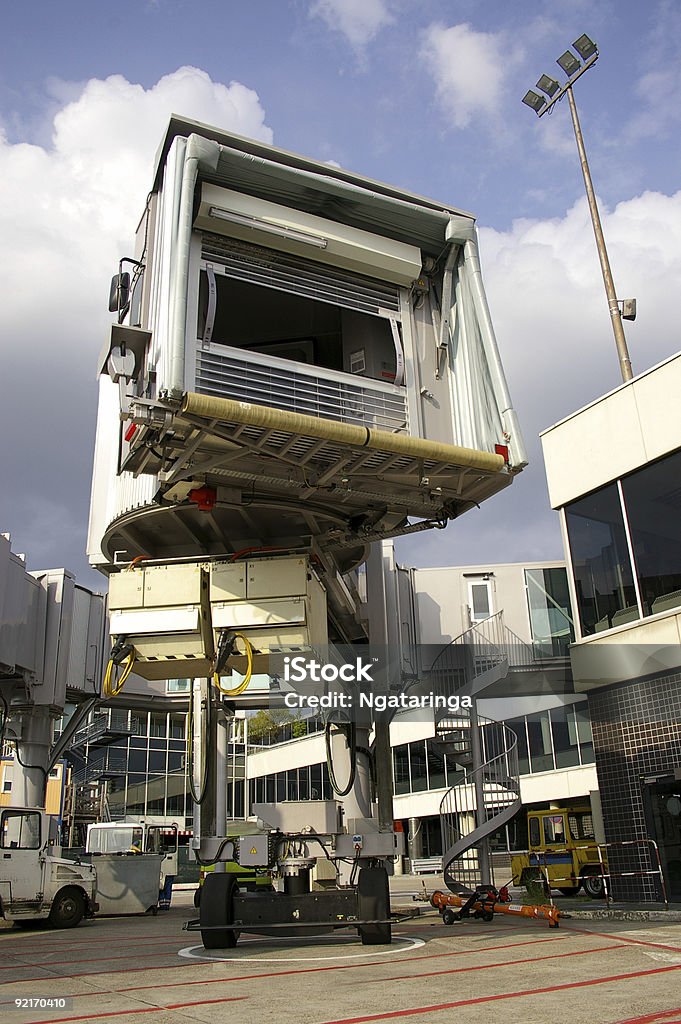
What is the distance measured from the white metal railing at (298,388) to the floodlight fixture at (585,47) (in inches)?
627

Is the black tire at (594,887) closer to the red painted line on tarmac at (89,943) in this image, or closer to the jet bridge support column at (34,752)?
the red painted line on tarmac at (89,943)

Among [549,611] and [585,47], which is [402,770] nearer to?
[549,611]

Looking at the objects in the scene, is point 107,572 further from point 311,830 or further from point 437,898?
point 437,898

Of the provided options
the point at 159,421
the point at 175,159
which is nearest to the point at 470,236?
the point at 175,159

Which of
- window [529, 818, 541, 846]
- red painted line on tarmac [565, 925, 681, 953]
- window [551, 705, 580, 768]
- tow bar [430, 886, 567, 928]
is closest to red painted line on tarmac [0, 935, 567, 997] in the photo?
red painted line on tarmac [565, 925, 681, 953]

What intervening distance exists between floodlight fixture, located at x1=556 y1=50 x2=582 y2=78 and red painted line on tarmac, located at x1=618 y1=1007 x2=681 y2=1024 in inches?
924

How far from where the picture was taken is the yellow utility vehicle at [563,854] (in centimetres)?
2259

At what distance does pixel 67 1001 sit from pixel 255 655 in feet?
21.7

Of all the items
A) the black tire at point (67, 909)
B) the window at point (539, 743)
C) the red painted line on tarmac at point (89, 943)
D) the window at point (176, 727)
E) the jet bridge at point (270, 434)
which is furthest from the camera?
the window at point (176, 727)

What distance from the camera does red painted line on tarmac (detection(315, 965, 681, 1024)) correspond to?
5734 mm

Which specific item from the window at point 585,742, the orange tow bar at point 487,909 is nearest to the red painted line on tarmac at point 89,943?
the orange tow bar at point 487,909

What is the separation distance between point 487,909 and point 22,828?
8.97m

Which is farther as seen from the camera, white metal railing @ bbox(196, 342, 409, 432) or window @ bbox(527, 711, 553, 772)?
window @ bbox(527, 711, 553, 772)

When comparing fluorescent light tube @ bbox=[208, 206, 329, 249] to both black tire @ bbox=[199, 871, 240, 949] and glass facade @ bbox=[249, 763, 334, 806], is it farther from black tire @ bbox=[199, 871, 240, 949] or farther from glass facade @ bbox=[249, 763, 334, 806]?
glass facade @ bbox=[249, 763, 334, 806]
